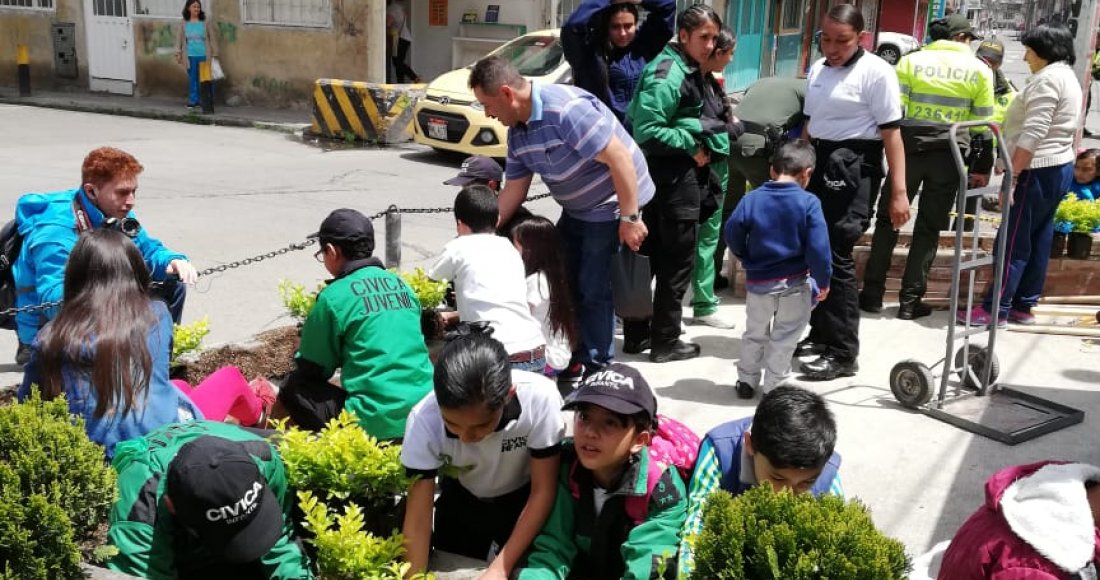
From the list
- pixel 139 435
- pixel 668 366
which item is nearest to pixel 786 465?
pixel 139 435

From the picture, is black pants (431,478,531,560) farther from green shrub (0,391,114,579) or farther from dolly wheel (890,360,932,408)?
dolly wheel (890,360,932,408)

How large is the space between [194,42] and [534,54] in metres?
6.84

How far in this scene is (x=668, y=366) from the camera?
6.30 metres

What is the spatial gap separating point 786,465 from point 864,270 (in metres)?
4.90

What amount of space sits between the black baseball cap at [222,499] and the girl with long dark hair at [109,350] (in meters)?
0.62

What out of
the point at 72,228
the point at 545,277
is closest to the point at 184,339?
the point at 72,228

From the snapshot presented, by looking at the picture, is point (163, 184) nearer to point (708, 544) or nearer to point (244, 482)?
point (244, 482)

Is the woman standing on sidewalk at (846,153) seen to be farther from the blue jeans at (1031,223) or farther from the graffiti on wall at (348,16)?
the graffiti on wall at (348,16)

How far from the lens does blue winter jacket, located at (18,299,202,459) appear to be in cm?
343

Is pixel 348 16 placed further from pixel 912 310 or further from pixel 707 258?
pixel 912 310

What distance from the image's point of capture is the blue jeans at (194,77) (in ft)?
57.5

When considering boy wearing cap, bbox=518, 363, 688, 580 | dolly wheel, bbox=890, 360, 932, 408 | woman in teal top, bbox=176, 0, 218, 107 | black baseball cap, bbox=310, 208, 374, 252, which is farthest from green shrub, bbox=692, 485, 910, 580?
woman in teal top, bbox=176, 0, 218, 107

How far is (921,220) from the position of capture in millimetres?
7047

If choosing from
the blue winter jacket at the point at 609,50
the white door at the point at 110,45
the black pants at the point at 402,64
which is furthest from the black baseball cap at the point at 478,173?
the white door at the point at 110,45
